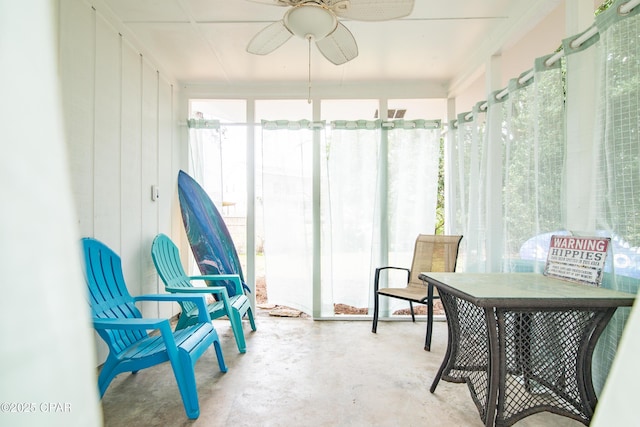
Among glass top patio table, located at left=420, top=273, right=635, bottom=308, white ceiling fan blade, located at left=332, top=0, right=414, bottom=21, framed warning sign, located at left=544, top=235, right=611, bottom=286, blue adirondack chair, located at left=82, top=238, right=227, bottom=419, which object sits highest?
white ceiling fan blade, located at left=332, top=0, right=414, bottom=21

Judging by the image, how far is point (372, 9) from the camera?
1562mm

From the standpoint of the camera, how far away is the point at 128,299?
2.15m

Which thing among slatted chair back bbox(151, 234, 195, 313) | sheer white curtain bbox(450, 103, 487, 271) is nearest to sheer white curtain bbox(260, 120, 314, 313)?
slatted chair back bbox(151, 234, 195, 313)

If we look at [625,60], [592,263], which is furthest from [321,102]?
[592,263]

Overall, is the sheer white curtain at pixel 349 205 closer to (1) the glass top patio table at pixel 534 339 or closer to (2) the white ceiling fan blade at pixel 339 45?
(2) the white ceiling fan blade at pixel 339 45

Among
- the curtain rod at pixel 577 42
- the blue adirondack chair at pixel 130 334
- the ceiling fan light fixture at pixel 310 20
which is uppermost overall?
the ceiling fan light fixture at pixel 310 20

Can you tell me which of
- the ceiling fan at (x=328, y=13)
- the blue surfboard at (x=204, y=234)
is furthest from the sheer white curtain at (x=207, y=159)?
the ceiling fan at (x=328, y=13)

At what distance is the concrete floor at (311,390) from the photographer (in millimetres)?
1700

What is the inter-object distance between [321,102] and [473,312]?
2.71 meters

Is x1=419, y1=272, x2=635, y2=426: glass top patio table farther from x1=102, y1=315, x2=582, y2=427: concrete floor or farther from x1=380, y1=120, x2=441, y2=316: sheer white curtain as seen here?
x1=380, y1=120, x2=441, y2=316: sheer white curtain

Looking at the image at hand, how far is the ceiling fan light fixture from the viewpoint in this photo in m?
1.48

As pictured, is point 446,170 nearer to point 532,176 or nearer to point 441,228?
point 441,228

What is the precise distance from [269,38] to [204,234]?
6.27ft

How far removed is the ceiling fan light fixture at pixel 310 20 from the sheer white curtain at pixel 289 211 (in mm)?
1796
